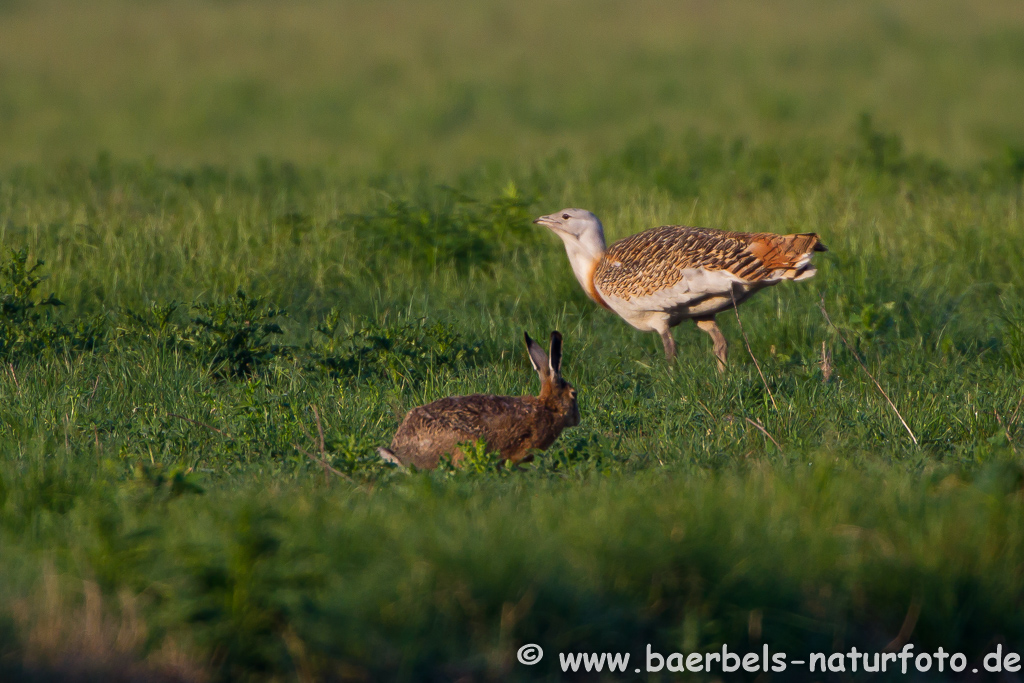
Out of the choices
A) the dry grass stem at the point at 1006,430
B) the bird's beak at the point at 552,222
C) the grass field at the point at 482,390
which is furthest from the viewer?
the bird's beak at the point at 552,222

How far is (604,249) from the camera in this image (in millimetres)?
7137

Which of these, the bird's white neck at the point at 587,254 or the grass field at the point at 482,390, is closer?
the grass field at the point at 482,390

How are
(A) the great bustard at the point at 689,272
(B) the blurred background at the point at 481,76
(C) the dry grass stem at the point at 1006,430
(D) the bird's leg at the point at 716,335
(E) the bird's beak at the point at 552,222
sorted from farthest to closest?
(B) the blurred background at the point at 481,76 → (E) the bird's beak at the point at 552,222 → (D) the bird's leg at the point at 716,335 → (A) the great bustard at the point at 689,272 → (C) the dry grass stem at the point at 1006,430

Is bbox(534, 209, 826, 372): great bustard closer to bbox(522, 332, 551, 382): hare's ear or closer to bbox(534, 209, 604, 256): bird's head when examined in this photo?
bbox(534, 209, 604, 256): bird's head

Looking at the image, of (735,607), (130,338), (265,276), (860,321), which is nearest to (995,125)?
(860,321)

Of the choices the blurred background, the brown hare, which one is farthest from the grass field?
the blurred background

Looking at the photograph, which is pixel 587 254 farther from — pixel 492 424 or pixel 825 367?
pixel 492 424

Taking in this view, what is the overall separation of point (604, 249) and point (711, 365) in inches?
44.1

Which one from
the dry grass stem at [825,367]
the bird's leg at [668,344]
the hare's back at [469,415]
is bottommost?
the bird's leg at [668,344]

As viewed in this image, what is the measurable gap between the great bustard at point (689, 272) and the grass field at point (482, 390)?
31 cm

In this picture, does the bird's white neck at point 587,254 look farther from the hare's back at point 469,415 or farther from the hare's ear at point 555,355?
the hare's back at point 469,415

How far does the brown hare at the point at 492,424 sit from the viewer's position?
471 centimetres

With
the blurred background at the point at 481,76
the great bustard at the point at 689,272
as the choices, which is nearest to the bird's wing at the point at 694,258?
the great bustard at the point at 689,272

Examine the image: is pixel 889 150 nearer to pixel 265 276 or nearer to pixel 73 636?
pixel 265 276
